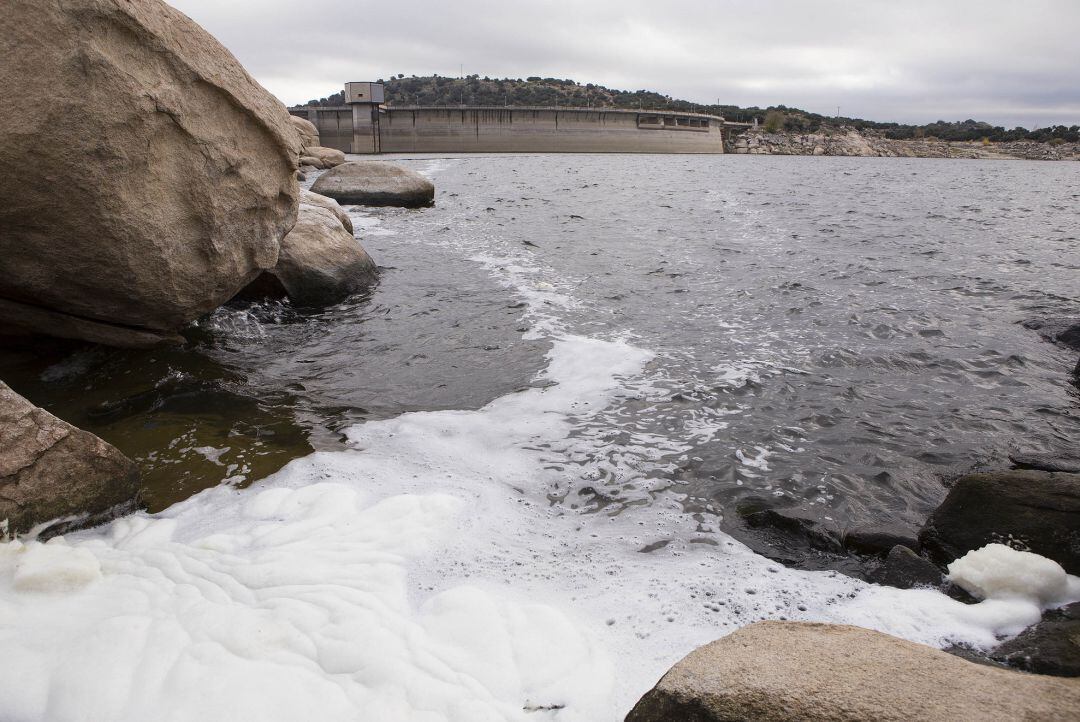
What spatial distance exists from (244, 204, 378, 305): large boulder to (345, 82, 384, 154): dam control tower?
199ft

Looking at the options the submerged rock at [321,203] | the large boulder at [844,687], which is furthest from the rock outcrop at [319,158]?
the large boulder at [844,687]

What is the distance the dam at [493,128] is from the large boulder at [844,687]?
69169 mm

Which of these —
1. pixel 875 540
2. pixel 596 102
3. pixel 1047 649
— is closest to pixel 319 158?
pixel 875 540

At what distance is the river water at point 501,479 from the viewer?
2566 mm

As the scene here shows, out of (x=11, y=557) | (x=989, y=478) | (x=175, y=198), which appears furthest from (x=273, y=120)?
(x=989, y=478)

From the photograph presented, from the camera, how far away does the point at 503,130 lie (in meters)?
72.8

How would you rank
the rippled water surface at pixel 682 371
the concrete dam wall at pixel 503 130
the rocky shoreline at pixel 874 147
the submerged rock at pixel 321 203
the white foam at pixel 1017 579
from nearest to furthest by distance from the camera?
the white foam at pixel 1017 579 < the rippled water surface at pixel 682 371 < the submerged rock at pixel 321 203 < the concrete dam wall at pixel 503 130 < the rocky shoreline at pixel 874 147

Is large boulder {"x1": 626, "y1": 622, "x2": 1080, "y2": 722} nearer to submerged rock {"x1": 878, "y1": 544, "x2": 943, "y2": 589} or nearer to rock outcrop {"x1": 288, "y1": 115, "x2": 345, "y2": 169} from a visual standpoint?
submerged rock {"x1": 878, "y1": 544, "x2": 943, "y2": 589}

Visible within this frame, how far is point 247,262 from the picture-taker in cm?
599

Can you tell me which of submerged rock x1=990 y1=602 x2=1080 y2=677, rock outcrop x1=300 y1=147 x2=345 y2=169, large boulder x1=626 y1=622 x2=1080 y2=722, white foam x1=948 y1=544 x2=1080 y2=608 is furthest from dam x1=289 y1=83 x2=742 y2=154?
large boulder x1=626 y1=622 x2=1080 y2=722

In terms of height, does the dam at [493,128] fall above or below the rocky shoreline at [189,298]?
above

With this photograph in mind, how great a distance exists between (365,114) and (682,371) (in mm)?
65906

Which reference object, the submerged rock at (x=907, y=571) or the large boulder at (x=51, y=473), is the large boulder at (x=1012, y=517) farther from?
the large boulder at (x=51, y=473)

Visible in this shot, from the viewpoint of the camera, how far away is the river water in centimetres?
257
